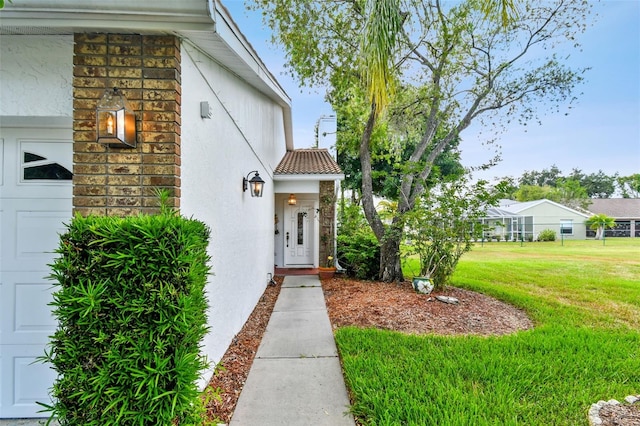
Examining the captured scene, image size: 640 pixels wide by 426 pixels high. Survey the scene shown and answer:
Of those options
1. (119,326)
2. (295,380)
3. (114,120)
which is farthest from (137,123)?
(295,380)

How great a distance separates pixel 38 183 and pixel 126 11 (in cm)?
189

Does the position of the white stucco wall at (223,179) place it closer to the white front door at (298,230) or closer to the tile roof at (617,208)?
the white front door at (298,230)

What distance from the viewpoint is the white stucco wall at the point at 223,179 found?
120 inches

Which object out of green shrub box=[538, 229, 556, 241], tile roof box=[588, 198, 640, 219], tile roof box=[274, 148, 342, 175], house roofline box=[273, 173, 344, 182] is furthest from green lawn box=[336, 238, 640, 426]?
tile roof box=[588, 198, 640, 219]

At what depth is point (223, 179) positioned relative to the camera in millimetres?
4148

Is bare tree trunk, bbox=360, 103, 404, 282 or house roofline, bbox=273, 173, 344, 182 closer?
bare tree trunk, bbox=360, 103, 404, 282

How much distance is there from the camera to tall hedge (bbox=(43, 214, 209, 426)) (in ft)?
6.43

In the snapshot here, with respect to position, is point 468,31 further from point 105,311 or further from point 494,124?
point 105,311

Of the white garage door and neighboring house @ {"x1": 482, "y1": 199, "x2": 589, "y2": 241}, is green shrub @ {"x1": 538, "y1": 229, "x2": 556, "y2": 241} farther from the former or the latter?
the white garage door

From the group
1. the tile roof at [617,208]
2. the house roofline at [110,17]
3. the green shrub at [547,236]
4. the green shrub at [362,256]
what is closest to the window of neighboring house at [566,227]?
the green shrub at [547,236]

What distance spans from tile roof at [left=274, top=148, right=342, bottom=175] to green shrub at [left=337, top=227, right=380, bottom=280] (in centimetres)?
235

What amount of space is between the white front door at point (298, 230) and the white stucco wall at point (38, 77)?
8782 mm

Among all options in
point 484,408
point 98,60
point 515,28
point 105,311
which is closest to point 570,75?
point 515,28

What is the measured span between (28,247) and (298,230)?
871cm
